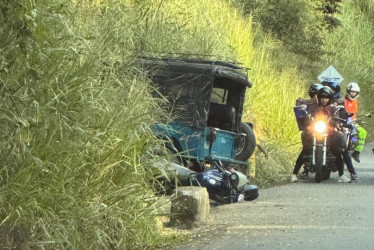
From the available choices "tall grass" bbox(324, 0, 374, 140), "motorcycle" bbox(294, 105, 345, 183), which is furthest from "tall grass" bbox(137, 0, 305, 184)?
"tall grass" bbox(324, 0, 374, 140)

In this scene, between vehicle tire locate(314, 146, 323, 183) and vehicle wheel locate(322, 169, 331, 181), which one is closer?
vehicle tire locate(314, 146, 323, 183)

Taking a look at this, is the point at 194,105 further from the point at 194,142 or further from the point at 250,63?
the point at 250,63

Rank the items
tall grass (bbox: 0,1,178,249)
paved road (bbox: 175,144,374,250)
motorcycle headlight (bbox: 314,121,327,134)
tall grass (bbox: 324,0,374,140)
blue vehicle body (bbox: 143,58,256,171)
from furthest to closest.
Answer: tall grass (bbox: 324,0,374,140), motorcycle headlight (bbox: 314,121,327,134), blue vehicle body (bbox: 143,58,256,171), paved road (bbox: 175,144,374,250), tall grass (bbox: 0,1,178,249)

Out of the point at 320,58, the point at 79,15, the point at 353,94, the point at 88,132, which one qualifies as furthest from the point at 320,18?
the point at 88,132

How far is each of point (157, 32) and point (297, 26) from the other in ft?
59.6

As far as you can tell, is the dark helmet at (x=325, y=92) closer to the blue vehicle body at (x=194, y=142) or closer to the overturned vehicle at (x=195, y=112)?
the overturned vehicle at (x=195, y=112)

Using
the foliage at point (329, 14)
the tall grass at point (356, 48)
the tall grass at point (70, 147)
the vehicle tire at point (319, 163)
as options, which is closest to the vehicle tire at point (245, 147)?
the vehicle tire at point (319, 163)

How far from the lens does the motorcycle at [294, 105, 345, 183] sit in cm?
1978

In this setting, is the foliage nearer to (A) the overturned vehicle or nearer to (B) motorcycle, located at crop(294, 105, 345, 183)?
(B) motorcycle, located at crop(294, 105, 345, 183)

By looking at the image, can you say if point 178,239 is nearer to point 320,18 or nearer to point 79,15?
point 79,15

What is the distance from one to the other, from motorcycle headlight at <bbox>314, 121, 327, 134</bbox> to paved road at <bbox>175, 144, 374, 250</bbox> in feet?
5.90

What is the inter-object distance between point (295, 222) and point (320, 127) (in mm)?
7420

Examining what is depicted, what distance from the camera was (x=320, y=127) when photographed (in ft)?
65.7

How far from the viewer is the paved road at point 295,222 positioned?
1085 cm
